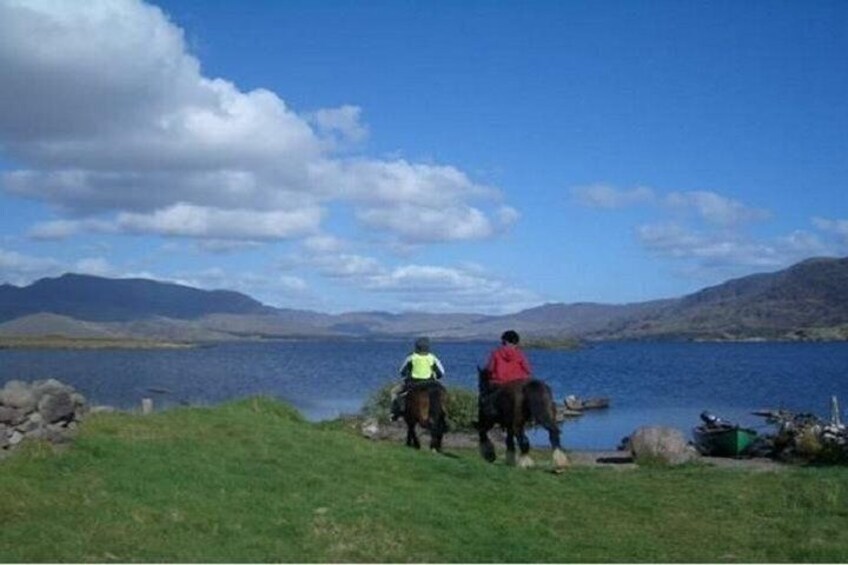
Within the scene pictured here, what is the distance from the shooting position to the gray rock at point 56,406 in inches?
669

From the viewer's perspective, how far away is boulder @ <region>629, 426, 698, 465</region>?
23094mm

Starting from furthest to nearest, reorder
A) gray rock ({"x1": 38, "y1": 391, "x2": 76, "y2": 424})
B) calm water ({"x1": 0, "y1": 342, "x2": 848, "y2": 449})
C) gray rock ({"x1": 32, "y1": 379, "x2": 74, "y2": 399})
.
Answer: calm water ({"x1": 0, "y1": 342, "x2": 848, "y2": 449}) < gray rock ({"x1": 32, "y1": 379, "x2": 74, "y2": 399}) < gray rock ({"x1": 38, "y1": 391, "x2": 76, "y2": 424})

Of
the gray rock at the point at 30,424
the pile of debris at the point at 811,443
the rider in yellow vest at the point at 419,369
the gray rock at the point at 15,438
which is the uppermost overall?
the rider in yellow vest at the point at 419,369

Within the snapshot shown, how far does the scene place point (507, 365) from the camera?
2078 cm

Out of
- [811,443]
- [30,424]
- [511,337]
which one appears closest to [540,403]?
[511,337]

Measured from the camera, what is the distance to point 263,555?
35.5ft

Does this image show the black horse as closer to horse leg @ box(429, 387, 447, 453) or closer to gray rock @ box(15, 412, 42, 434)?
horse leg @ box(429, 387, 447, 453)

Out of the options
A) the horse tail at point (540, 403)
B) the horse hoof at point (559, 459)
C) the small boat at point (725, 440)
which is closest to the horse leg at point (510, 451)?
the horse tail at point (540, 403)

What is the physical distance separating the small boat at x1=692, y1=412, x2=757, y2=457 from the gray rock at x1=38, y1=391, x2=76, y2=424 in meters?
A: 19.2

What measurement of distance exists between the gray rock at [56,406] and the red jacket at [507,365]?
28.0 ft

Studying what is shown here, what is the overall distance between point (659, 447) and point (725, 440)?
673 cm

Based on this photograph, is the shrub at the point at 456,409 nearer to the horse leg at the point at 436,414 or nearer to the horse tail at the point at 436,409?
the horse leg at the point at 436,414

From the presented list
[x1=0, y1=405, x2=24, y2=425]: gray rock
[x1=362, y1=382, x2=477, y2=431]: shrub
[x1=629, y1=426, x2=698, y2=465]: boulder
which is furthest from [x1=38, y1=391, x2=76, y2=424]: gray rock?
[x1=362, y1=382, x2=477, y2=431]: shrub

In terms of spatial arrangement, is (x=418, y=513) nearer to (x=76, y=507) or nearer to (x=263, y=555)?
(x=263, y=555)
